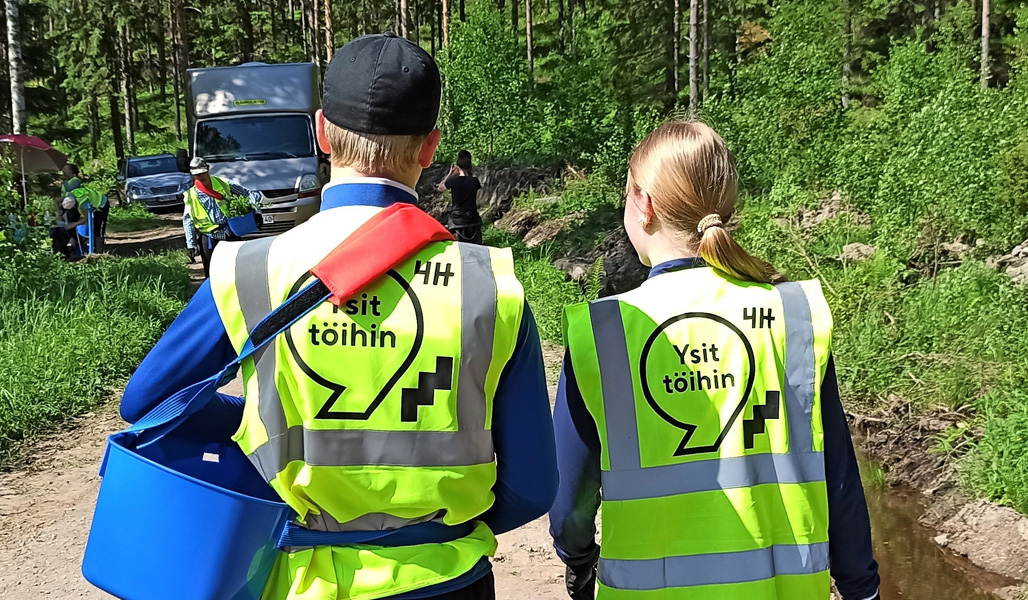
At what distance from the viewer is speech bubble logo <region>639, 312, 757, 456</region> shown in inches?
76.7

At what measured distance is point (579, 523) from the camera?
6.79 ft

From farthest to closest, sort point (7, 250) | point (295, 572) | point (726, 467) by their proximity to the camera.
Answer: point (7, 250), point (726, 467), point (295, 572)

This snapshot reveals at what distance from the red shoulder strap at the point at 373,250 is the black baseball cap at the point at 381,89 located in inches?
6.9

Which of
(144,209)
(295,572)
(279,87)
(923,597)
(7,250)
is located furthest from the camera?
(144,209)

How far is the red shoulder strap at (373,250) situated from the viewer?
1689 mm

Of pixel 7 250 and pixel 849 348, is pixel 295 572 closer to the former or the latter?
pixel 849 348

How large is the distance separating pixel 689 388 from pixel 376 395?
2.19 feet

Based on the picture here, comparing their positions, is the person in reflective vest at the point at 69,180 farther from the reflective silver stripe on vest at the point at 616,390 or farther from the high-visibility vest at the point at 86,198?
the reflective silver stripe on vest at the point at 616,390

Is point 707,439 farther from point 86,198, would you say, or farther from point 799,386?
point 86,198

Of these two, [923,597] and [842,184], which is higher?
[842,184]

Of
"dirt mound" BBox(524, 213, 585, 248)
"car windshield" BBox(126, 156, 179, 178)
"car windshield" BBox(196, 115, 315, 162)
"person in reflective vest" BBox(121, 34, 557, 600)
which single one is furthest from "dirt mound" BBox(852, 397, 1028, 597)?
"car windshield" BBox(126, 156, 179, 178)

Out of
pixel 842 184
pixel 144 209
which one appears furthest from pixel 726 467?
pixel 144 209

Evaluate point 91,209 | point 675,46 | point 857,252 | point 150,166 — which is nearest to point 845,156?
point 857,252

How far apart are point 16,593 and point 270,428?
12.7 ft
